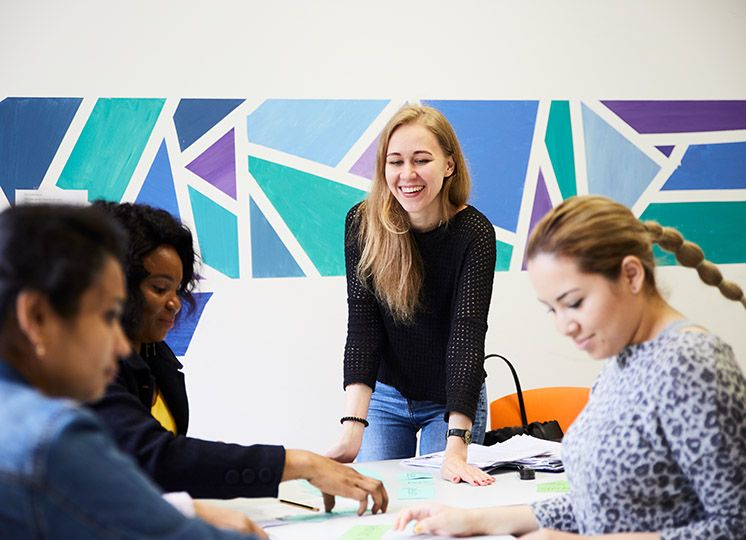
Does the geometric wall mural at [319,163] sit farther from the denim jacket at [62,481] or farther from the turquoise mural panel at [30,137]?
the denim jacket at [62,481]

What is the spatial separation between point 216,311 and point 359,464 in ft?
5.15

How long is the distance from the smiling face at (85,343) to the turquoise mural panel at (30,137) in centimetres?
289

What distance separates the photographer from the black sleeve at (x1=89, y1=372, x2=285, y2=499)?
5.69 feet

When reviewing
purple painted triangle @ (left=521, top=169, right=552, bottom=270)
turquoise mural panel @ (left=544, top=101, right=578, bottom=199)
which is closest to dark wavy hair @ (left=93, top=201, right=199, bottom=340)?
purple painted triangle @ (left=521, top=169, right=552, bottom=270)

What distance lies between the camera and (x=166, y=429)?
6.15ft

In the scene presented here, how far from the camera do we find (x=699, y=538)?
1.31 metres

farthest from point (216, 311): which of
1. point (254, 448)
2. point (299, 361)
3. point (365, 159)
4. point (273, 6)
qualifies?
point (254, 448)

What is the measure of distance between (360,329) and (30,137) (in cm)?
193

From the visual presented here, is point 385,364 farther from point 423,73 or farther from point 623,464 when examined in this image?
point 423,73

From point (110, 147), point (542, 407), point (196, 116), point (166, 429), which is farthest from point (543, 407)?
point (110, 147)

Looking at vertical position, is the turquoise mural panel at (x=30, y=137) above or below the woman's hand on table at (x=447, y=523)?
above

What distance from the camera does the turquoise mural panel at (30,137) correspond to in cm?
371

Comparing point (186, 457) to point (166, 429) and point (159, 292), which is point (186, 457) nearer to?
point (166, 429)

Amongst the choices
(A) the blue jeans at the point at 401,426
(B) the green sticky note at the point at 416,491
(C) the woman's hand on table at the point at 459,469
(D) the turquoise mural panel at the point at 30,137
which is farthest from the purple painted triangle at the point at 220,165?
(B) the green sticky note at the point at 416,491
